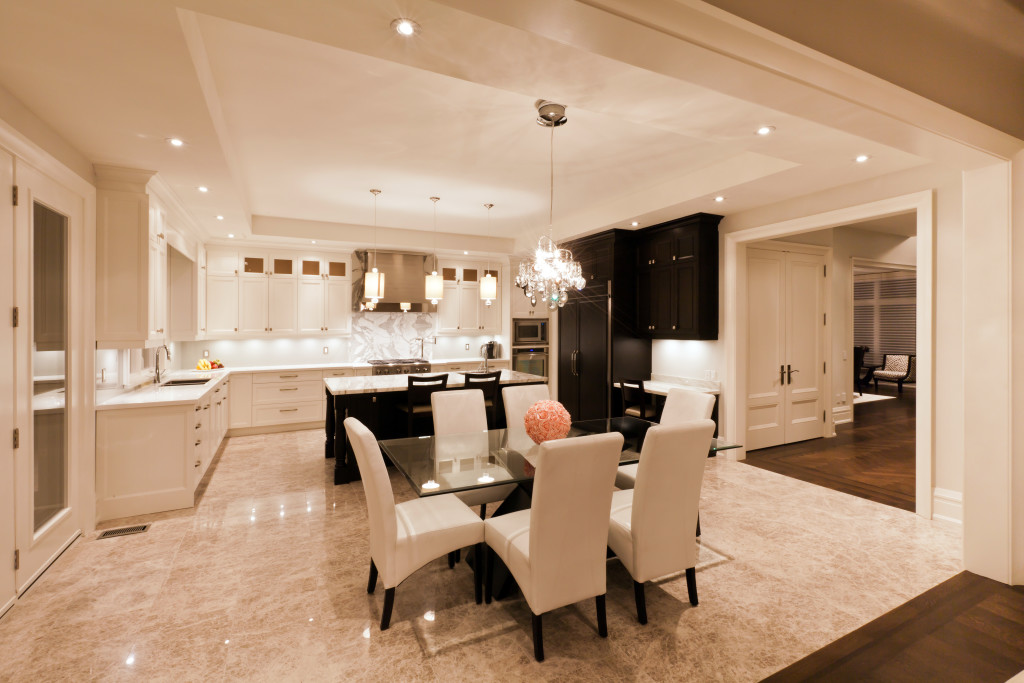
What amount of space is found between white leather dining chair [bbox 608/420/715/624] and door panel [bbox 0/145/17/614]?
9.80ft

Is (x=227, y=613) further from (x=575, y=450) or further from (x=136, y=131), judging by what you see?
(x=136, y=131)

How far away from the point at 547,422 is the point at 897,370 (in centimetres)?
1075

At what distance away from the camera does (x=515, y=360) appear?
785 cm

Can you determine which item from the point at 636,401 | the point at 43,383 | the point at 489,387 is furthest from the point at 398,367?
the point at 43,383

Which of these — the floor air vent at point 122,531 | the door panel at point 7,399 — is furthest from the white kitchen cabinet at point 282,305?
the door panel at point 7,399

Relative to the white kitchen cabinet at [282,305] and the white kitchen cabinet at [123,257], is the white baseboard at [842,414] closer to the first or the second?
the white kitchen cabinet at [282,305]

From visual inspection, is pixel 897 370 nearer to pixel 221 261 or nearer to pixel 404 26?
pixel 404 26

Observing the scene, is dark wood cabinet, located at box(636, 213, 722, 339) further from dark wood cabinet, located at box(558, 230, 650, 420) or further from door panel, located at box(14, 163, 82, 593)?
door panel, located at box(14, 163, 82, 593)

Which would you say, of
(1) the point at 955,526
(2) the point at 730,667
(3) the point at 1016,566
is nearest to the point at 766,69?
(2) the point at 730,667

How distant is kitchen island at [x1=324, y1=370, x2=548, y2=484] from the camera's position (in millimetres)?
4203

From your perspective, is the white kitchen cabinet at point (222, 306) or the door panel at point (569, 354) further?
the door panel at point (569, 354)

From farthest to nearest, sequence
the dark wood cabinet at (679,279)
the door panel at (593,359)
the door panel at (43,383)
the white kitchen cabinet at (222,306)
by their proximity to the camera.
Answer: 1. the white kitchen cabinet at (222,306)
2. the door panel at (593,359)
3. the dark wood cabinet at (679,279)
4. the door panel at (43,383)

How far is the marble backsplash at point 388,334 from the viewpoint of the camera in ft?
23.1

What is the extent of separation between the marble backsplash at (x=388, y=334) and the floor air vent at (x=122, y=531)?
3.93m
